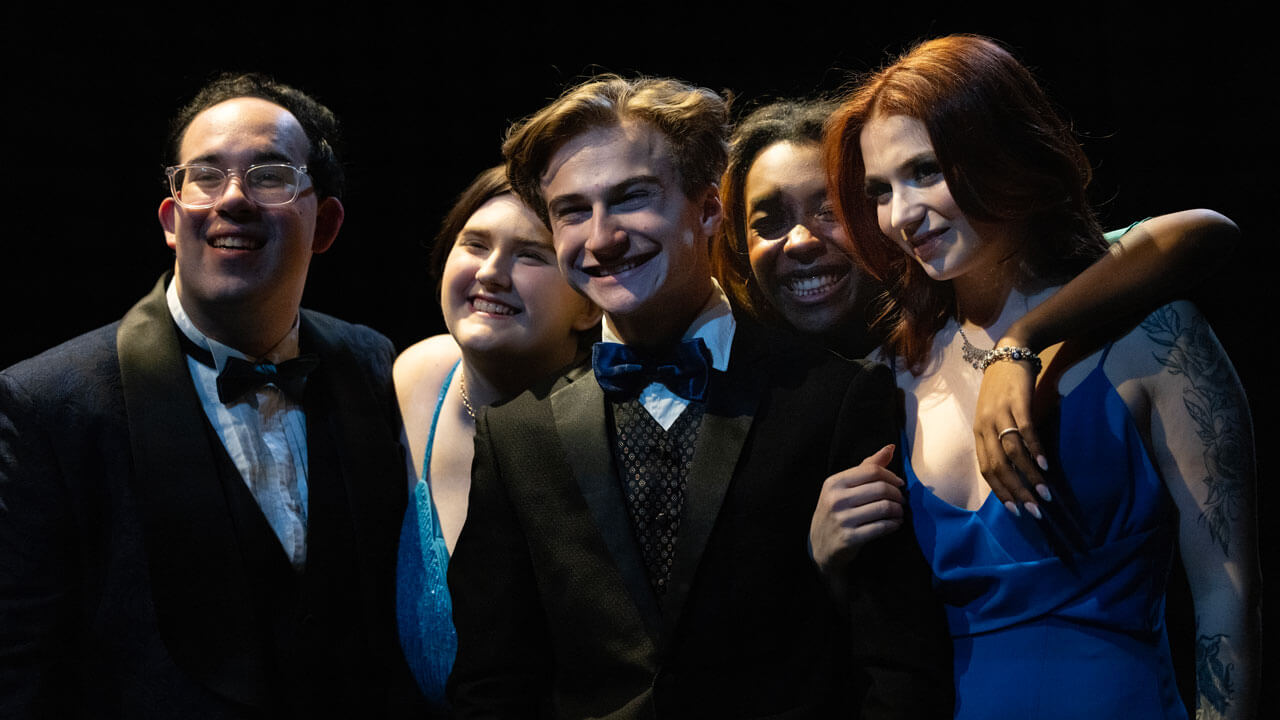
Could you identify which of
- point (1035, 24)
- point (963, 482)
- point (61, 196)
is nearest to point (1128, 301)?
point (963, 482)

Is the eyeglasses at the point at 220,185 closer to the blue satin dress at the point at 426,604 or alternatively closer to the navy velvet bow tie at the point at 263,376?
the navy velvet bow tie at the point at 263,376

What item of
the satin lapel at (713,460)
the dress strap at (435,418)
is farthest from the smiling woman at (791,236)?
the dress strap at (435,418)

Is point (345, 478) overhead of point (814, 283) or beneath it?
beneath

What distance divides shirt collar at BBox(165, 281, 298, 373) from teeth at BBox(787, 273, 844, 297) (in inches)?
49.5

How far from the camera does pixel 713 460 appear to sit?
202 cm

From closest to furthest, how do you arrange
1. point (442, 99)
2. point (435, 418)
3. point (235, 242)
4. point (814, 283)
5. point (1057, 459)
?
point (1057, 459)
point (235, 242)
point (814, 283)
point (435, 418)
point (442, 99)

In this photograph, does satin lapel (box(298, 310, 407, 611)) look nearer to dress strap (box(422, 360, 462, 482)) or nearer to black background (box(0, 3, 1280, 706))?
dress strap (box(422, 360, 462, 482))

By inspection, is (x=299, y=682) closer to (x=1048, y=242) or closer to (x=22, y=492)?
(x=22, y=492)

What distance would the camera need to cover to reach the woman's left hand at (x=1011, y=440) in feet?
6.48

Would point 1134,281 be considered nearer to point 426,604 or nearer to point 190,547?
point 426,604

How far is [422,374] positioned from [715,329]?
3.44 ft

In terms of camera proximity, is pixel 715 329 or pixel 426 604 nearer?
pixel 715 329

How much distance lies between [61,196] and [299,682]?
2248mm

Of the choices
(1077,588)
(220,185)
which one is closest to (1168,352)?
(1077,588)
